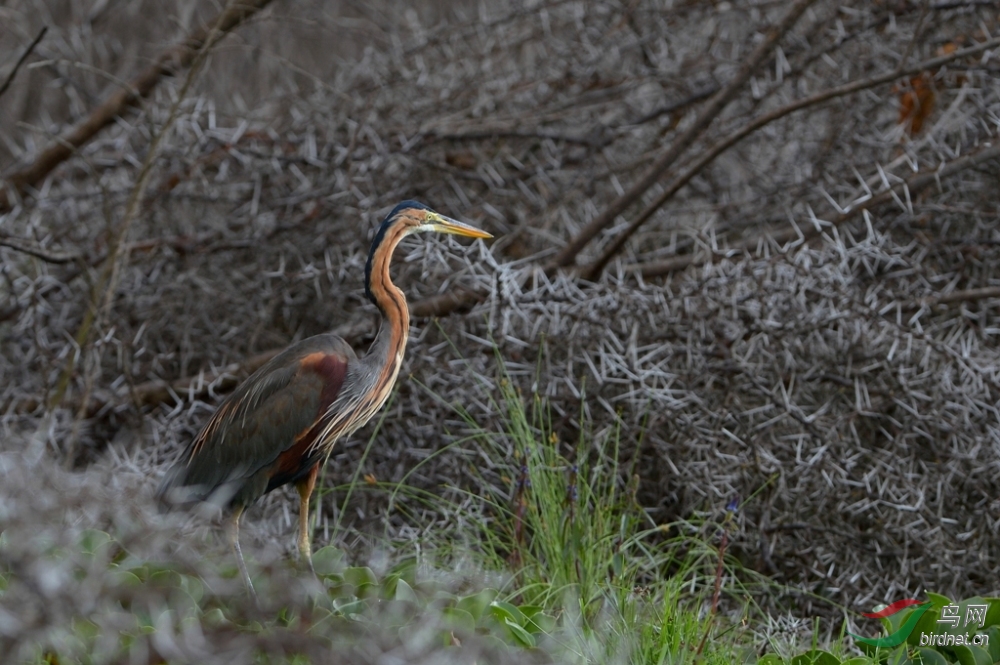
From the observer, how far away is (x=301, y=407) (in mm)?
3307

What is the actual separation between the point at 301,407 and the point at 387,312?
1.30ft

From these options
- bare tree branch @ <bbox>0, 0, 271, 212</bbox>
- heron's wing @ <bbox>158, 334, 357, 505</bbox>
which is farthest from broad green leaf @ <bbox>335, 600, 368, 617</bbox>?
bare tree branch @ <bbox>0, 0, 271, 212</bbox>

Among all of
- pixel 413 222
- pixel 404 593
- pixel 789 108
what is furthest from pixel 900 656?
pixel 789 108

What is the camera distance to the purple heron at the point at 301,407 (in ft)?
10.8

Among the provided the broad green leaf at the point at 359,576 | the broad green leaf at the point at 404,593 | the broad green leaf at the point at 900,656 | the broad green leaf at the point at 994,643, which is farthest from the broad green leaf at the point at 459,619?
the broad green leaf at the point at 994,643

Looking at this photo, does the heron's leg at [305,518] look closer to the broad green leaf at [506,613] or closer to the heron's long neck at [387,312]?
the heron's long neck at [387,312]

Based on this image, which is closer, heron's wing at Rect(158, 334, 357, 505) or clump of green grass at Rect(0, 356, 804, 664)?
clump of green grass at Rect(0, 356, 804, 664)

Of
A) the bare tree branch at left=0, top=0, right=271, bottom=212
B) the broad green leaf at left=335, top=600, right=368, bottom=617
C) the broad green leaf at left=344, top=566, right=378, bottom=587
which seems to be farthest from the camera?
the bare tree branch at left=0, top=0, right=271, bottom=212

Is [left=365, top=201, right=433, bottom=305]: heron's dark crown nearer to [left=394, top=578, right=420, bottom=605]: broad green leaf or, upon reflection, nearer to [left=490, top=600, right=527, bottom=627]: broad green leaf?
[left=394, top=578, right=420, bottom=605]: broad green leaf

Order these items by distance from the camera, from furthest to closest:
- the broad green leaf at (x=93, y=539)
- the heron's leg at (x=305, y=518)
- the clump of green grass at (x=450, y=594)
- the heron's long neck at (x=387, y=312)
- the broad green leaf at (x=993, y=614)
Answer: the heron's long neck at (x=387, y=312) → the heron's leg at (x=305, y=518) → the broad green leaf at (x=993, y=614) → the broad green leaf at (x=93, y=539) → the clump of green grass at (x=450, y=594)

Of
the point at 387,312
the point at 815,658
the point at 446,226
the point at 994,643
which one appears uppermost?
the point at 446,226

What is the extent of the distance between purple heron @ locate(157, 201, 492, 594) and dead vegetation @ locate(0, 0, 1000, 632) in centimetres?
56

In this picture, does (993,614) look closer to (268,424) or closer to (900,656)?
(900,656)

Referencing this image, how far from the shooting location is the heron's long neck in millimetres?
3369
